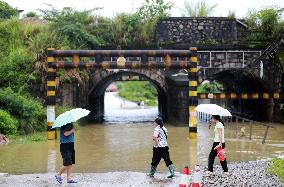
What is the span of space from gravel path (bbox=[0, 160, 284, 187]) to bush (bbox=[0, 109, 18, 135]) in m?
7.03

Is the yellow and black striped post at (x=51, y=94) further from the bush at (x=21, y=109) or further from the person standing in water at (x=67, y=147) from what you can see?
the person standing in water at (x=67, y=147)

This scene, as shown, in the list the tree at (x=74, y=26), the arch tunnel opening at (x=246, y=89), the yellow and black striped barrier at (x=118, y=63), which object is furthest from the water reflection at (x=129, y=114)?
the yellow and black striped barrier at (x=118, y=63)

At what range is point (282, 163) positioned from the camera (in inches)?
459

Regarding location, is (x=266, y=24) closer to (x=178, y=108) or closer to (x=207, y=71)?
(x=207, y=71)

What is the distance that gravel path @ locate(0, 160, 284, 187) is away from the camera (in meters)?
10.2

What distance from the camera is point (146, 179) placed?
11.3 m

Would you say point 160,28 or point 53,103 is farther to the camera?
point 160,28

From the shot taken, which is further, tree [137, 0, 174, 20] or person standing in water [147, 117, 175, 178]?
tree [137, 0, 174, 20]

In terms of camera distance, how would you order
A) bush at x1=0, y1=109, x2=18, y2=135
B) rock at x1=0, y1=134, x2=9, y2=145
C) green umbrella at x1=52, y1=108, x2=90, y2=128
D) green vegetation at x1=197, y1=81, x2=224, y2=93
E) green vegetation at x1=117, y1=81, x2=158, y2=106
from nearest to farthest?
green umbrella at x1=52, y1=108, x2=90, y2=128 < rock at x1=0, y1=134, x2=9, y2=145 < bush at x1=0, y1=109, x2=18, y2=135 < green vegetation at x1=197, y1=81, x2=224, y2=93 < green vegetation at x1=117, y1=81, x2=158, y2=106

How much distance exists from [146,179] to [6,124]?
8759 millimetres

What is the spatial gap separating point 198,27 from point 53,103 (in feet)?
38.0

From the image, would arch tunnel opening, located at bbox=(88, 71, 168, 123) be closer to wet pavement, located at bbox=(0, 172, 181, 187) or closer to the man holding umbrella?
wet pavement, located at bbox=(0, 172, 181, 187)

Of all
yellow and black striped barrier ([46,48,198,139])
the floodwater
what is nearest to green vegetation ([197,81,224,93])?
the floodwater

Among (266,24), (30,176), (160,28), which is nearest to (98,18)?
(160,28)
